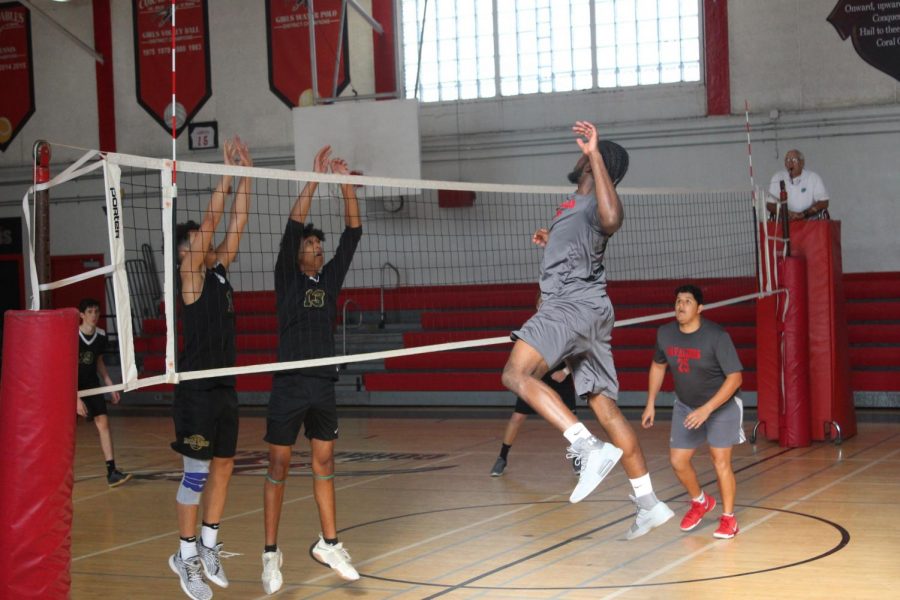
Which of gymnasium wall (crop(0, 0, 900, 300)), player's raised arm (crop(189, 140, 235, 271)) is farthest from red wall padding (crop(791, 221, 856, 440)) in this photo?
player's raised arm (crop(189, 140, 235, 271))

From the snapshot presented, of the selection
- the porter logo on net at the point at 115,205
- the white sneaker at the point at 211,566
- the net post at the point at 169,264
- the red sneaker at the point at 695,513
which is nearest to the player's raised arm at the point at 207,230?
the net post at the point at 169,264

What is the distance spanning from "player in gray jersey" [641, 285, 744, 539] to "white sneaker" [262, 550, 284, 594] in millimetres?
2363

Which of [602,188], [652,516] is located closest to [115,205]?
[602,188]

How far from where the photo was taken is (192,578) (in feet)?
17.6

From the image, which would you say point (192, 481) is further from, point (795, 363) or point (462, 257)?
point (462, 257)

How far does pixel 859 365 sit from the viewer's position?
43.3 ft

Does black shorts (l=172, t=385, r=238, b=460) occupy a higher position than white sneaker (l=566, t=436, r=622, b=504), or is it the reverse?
black shorts (l=172, t=385, r=238, b=460)

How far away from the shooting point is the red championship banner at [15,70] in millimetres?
19781

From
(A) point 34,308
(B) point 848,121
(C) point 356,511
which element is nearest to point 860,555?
(C) point 356,511

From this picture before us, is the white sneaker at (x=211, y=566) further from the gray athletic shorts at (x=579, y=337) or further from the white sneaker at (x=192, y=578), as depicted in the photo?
the gray athletic shorts at (x=579, y=337)

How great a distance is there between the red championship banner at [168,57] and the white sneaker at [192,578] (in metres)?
14.2

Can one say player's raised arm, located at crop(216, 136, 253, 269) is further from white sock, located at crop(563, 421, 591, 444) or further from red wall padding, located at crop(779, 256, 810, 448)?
red wall padding, located at crop(779, 256, 810, 448)

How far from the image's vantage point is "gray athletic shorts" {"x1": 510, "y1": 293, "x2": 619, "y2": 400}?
5316mm

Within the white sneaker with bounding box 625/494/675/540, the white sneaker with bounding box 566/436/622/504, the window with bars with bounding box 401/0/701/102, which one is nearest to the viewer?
the white sneaker with bounding box 566/436/622/504
